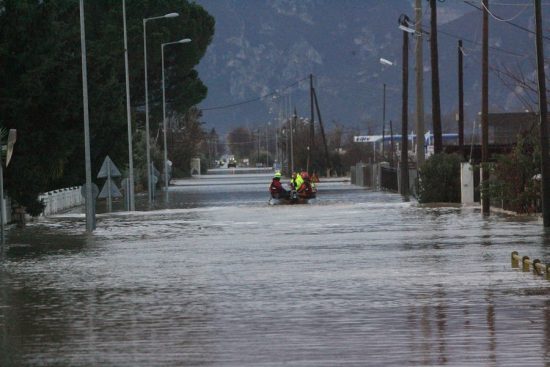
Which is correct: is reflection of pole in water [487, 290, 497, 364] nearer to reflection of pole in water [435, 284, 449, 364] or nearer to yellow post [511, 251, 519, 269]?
reflection of pole in water [435, 284, 449, 364]

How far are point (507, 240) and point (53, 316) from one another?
16133 mm

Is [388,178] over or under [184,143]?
under

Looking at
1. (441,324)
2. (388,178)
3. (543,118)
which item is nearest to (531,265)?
(441,324)

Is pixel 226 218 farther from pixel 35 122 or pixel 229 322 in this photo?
pixel 229 322

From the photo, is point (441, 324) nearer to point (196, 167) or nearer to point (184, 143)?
point (184, 143)

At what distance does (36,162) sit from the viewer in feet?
142

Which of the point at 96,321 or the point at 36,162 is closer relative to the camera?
the point at 96,321

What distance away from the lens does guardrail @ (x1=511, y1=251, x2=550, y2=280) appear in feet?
69.9

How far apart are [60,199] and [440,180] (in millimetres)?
14672

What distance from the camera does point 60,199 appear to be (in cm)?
5847

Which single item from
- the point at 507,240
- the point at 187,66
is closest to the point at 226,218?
the point at 507,240

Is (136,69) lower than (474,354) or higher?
higher

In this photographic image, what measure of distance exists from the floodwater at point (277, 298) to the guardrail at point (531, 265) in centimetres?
19

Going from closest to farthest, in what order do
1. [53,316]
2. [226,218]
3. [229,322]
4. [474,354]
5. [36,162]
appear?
[474,354] < [229,322] < [53,316] < [36,162] < [226,218]
